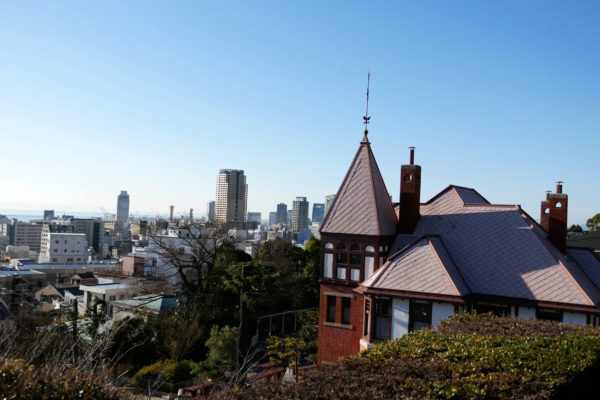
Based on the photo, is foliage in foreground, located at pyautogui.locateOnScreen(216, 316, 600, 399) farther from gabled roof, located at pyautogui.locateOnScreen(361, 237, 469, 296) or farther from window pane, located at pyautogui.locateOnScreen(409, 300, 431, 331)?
window pane, located at pyautogui.locateOnScreen(409, 300, 431, 331)

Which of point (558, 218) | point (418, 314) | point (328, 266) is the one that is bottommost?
point (418, 314)

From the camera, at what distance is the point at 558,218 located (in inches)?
666

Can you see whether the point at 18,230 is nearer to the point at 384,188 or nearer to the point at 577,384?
the point at 384,188

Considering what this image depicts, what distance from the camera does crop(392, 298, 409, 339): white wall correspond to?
1568 centimetres

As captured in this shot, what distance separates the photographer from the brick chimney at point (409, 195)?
18828mm

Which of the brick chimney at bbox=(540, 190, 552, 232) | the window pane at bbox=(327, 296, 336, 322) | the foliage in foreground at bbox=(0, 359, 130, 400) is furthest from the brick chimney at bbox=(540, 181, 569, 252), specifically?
the foliage in foreground at bbox=(0, 359, 130, 400)

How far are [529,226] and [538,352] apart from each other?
10.3 m

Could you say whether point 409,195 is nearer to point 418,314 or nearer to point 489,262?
point 489,262

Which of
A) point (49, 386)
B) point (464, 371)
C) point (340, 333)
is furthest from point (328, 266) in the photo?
point (49, 386)

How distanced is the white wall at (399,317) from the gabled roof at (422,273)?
18.1 inches

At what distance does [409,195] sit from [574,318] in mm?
7021

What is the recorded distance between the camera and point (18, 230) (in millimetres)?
166750

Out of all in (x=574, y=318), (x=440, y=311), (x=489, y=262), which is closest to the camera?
(x=574, y=318)

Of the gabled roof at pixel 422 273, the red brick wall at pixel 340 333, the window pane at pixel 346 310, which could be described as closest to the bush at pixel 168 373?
the red brick wall at pixel 340 333
